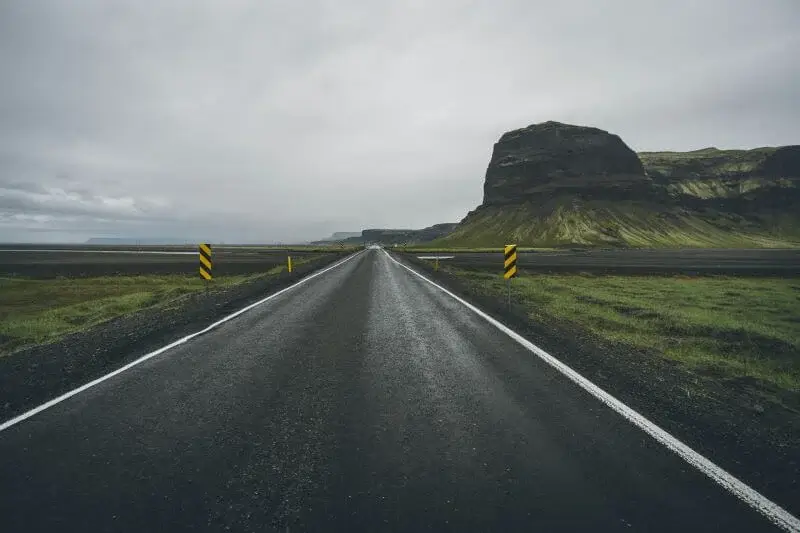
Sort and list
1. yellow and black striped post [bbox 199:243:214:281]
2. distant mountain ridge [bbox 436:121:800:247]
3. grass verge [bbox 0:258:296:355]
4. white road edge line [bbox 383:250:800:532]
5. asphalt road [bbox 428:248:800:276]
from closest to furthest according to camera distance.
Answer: white road edge line [bbox 383:250:800:532], grass verge [bbox 0:258:296:355], yellow and black striped post [bbox 199:243:214:281], asphalt road [bbox 428:248:800:276], distant mountain ridge [bbox 436:121:800:247]

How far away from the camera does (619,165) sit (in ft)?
568

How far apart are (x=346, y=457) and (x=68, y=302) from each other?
78.1 ft

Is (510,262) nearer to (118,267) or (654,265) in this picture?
(654,265)

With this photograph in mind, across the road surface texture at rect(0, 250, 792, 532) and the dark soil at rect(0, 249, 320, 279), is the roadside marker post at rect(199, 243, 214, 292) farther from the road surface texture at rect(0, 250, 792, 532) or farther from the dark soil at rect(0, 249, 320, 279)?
the dark soil at rect(0, 249, 320, 279)

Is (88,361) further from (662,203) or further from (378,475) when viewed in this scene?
(662,203)

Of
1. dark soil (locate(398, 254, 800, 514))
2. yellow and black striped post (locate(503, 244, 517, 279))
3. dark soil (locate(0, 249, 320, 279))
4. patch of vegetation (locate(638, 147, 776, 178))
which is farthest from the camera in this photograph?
patch of vegetation (locate(638, 147, 776, 178))

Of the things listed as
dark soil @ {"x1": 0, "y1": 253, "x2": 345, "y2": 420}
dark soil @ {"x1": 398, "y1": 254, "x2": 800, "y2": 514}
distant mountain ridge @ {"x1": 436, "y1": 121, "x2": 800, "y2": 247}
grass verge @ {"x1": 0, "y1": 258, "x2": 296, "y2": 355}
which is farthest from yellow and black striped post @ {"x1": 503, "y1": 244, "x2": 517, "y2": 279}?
distant mountain ridge @ {"x1": 436, "y1": 121, "x2": 800, "y2": 247}

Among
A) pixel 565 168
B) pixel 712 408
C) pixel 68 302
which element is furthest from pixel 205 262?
pixel 565 168

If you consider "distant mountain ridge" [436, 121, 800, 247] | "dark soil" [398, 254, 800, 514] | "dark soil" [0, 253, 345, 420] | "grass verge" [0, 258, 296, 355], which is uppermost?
"distant mountain ridge" [436, 121, 800, 247]

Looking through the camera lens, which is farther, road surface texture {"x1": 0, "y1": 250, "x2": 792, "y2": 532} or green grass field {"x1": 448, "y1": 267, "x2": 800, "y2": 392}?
green grass field {"x1": 448, "y1": 267, "x2": 800, "y2": 392}

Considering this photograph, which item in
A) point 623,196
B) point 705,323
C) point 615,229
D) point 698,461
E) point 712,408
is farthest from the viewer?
point 623,196

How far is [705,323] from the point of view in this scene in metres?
10.6

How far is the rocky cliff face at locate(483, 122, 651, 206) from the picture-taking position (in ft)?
543

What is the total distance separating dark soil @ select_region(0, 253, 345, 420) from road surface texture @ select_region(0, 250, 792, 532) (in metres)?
0.62
